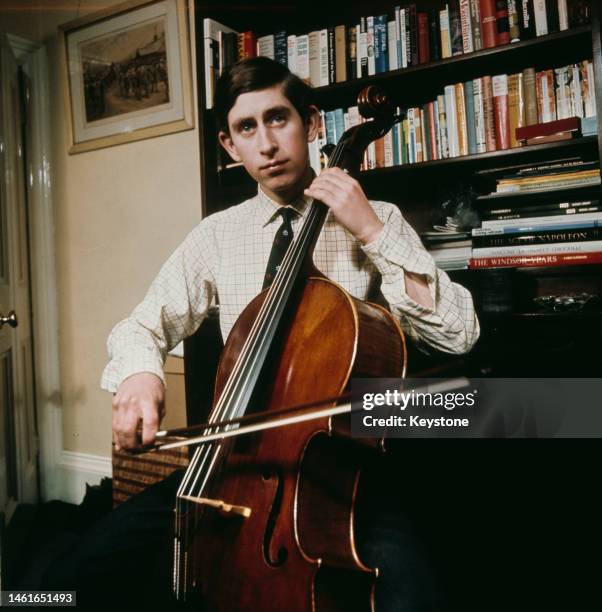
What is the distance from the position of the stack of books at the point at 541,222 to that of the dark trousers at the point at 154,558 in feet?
2.26

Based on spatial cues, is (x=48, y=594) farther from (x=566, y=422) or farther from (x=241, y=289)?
(x=566, y=422)

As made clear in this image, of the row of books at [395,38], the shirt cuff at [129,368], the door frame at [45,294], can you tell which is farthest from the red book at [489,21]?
the door frame at [45,294]

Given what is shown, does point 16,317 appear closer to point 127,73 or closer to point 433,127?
point 127,73

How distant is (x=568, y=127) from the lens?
3.55ft

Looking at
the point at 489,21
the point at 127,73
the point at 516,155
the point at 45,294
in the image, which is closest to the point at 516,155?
the point at 516,155

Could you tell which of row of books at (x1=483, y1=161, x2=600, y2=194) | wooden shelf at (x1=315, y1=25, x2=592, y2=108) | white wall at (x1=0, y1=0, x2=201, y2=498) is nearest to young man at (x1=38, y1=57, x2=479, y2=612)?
wooden shelf at (x1=315, y1=25, x2=592, y2=108)

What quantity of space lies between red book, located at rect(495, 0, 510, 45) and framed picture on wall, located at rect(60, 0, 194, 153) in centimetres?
94

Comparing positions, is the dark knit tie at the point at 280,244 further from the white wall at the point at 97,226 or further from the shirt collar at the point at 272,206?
the white wall at the point at 97,226

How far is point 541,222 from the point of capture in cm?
114

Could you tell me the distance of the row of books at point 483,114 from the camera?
1135 mm

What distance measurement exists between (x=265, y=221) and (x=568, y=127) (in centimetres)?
71

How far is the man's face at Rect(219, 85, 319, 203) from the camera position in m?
1.03

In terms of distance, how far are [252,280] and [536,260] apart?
66 centimetres

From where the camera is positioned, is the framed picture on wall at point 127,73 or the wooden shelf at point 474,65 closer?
the wooden shelf at point 474,65
